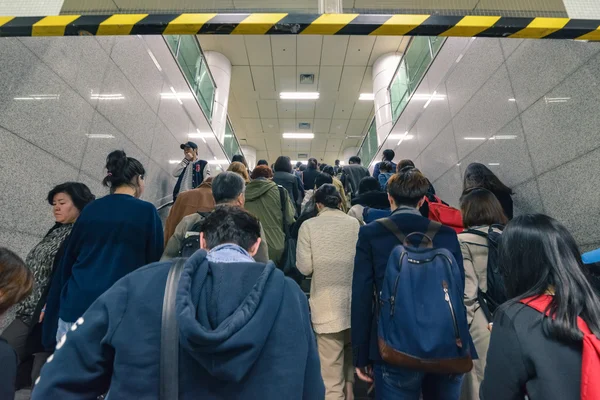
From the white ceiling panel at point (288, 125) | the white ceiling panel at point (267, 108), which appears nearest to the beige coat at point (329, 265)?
the white ceiling panel at point (267, 108)

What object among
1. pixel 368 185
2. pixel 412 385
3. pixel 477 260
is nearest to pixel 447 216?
pixel 477 260

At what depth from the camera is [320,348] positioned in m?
2.27

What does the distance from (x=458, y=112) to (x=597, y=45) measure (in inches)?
87.5

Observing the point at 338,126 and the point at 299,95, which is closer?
the point at 299,95

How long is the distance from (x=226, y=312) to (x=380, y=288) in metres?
1.21

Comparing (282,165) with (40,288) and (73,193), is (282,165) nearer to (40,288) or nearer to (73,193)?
(73,193)

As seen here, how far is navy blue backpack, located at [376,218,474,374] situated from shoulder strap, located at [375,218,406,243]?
5.4 inches

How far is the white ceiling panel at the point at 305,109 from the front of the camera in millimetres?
12148

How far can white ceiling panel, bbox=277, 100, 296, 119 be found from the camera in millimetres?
12125

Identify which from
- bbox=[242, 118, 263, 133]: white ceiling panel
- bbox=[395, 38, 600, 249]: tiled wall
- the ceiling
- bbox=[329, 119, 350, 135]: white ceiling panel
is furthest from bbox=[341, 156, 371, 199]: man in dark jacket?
bbox=[242, 118, 263, 133]: white ceiling panel

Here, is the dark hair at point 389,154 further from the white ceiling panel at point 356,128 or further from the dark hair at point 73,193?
the white ceiling panel at point 356,128

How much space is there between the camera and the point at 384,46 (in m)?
9.45

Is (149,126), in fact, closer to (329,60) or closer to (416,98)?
(416,98)

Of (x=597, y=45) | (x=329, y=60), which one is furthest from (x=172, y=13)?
(x=329, y=60)
